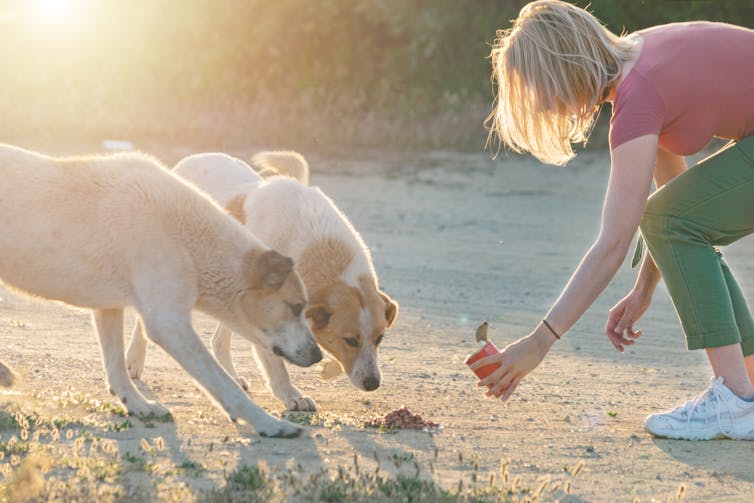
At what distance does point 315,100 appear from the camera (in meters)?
19.3

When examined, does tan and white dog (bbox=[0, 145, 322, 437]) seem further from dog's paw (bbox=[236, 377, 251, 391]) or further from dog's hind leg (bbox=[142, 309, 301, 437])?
dog's paw (bbox=[236, 377, 251, 391])

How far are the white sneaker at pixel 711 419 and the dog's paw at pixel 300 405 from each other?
1.63 m

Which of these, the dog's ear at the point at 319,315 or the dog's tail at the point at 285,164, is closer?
the dog's ear at the point at 319,315

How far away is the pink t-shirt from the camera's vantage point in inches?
174

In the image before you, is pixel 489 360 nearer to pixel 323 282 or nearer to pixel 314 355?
pixel 314 355

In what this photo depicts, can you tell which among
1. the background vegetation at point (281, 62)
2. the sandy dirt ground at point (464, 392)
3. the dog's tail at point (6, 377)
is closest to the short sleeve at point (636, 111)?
the sandy dirt ground at point (464, 392)

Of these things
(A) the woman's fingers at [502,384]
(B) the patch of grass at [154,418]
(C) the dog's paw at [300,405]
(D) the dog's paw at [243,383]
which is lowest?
(D) the dog's paw at [243,383]

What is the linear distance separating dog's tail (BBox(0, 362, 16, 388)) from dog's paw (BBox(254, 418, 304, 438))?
3.83ft

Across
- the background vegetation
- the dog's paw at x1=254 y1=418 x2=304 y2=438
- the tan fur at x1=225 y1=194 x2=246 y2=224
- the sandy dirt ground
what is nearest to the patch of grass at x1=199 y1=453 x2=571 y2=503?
the sandy dirt ground

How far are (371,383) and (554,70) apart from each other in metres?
1.92

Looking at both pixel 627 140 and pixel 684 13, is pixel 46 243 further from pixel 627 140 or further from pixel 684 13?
pixel 684 13

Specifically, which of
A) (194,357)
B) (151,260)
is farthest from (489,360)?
(151,260)

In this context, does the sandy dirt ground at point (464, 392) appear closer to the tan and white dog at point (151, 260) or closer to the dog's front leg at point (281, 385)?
the dog's front leg at point (281, 385)

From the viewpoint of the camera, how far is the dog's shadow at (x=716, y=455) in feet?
14.6
